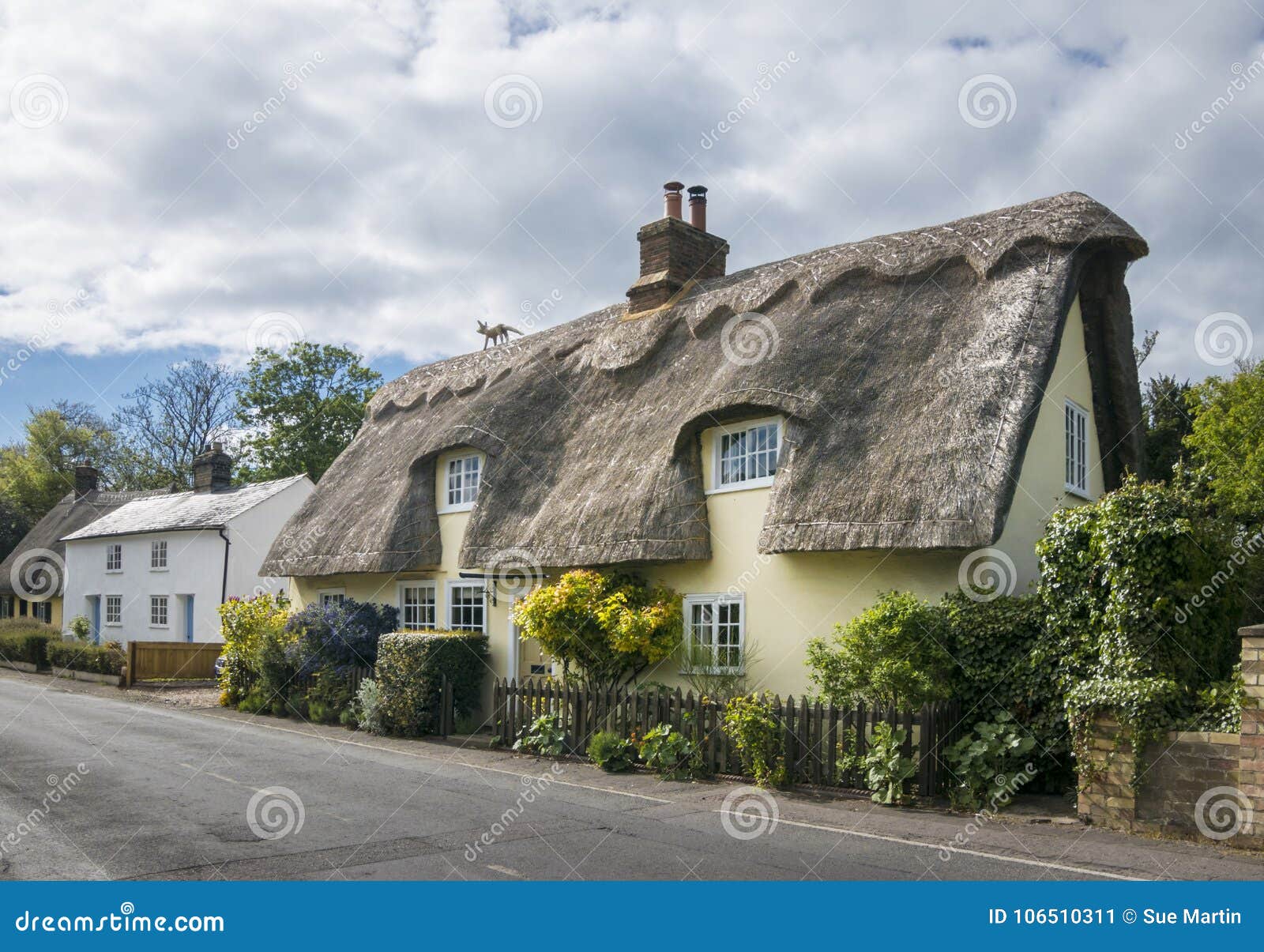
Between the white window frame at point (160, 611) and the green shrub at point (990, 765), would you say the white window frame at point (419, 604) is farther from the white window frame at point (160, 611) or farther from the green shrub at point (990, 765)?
the white window frame at point (160, 611)

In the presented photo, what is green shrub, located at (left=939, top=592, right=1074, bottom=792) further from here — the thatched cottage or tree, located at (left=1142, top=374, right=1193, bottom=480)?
tree, located at (left=1142, top=374, right=1193, bottom=480)

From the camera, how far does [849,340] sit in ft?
47.3

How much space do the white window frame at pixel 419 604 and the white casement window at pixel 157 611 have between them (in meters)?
17.6

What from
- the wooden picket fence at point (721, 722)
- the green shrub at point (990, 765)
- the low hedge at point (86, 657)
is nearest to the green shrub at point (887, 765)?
the wooden picket fence at point (721, 722)

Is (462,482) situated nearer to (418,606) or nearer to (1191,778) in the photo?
(418,606)

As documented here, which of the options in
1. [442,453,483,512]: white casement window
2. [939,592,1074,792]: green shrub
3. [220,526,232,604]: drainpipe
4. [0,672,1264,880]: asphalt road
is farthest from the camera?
[220,526,232,604]: drainpipe

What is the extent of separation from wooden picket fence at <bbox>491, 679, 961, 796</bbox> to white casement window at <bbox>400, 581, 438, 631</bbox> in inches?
178

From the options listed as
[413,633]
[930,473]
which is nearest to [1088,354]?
[930,473]

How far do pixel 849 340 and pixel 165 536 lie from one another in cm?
2718

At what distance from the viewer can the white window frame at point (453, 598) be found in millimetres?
18188

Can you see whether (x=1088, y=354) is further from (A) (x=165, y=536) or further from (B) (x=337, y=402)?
(B) (x=337, y=402)

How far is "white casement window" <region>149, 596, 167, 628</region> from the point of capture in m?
34.0

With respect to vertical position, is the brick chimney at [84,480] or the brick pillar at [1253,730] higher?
the brick chimney at [84,480]

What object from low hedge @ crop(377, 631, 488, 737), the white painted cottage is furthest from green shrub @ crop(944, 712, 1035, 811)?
the white painted cottage
